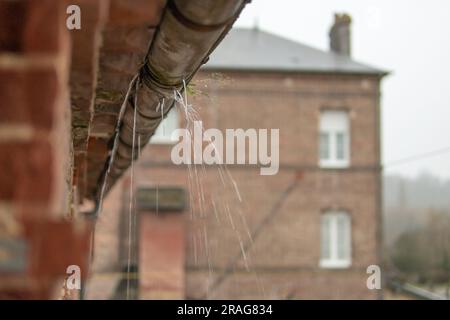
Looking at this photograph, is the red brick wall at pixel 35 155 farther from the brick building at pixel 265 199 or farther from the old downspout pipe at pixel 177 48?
the brick building at pixel 265 199

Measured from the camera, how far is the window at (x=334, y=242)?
20.1 meters

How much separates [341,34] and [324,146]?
452 cm

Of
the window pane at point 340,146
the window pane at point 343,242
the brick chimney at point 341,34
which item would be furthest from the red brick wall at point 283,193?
the brick chimney at point 341,34

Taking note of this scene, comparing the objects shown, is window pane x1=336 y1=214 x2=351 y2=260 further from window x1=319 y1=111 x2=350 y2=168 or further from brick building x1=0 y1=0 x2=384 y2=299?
window x1=319 y1=111 x2=350 y2=168

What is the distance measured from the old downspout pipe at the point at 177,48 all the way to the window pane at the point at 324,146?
16.9 metres

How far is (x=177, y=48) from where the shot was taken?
251 centimetres

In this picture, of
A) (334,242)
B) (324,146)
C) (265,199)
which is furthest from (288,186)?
(334,242)

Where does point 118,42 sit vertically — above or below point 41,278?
above

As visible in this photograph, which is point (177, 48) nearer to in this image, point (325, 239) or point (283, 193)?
point (283, 193)

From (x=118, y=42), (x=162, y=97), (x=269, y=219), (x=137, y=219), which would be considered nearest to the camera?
(x=118, y=42)

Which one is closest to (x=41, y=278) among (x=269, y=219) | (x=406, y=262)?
(x=269, y=219)

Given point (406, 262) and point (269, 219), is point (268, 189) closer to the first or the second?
point (269, 219)

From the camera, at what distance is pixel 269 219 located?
19656 millimetres
